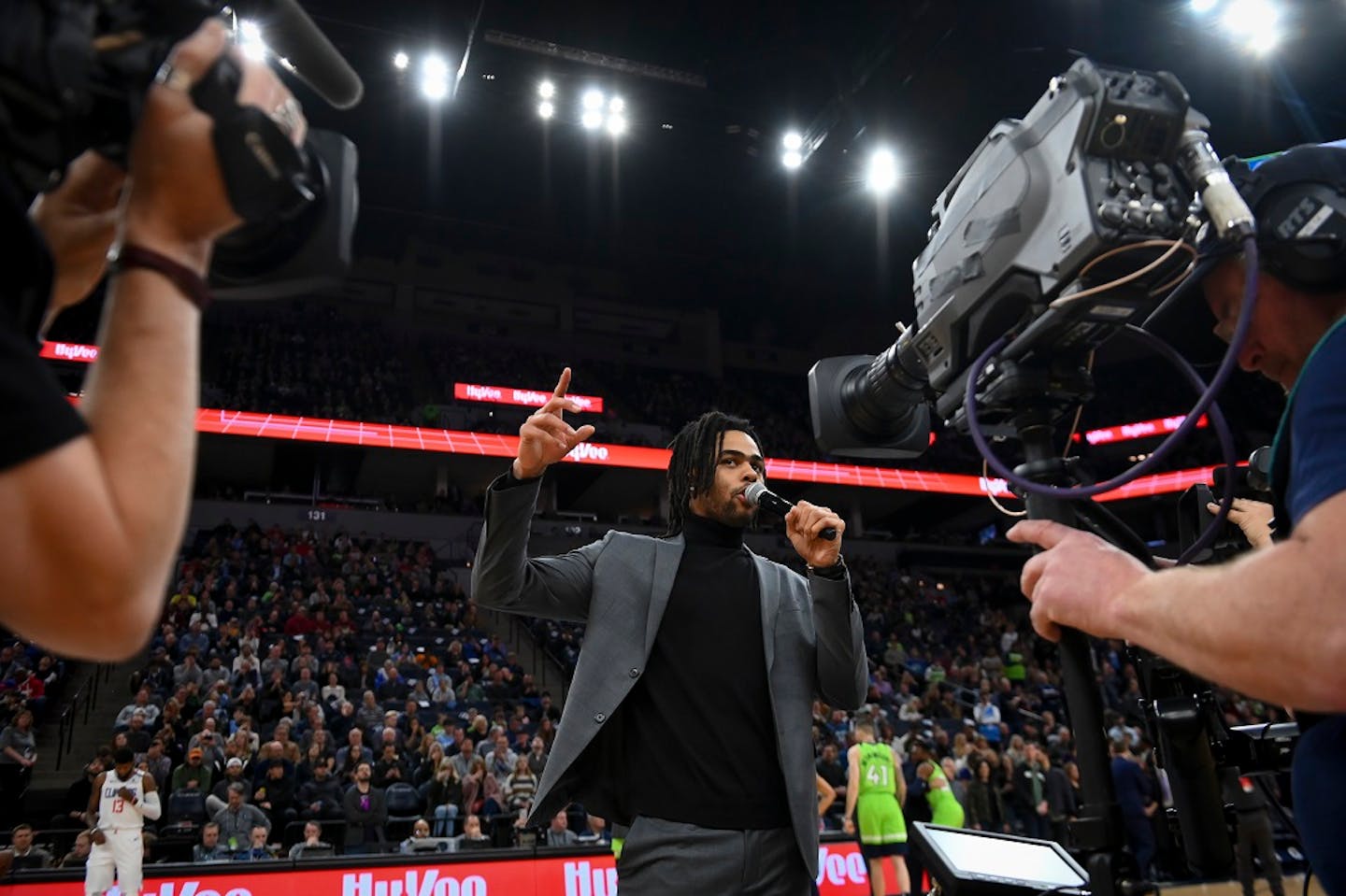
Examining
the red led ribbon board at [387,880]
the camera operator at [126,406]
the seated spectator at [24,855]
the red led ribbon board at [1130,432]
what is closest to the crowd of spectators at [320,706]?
the seated spectator at [24,855]

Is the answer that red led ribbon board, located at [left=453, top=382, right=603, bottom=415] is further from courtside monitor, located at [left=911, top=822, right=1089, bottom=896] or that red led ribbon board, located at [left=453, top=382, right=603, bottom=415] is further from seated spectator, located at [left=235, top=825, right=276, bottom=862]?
courtside monitor, located at [left=911, top=822, right=1089, bottom=896]

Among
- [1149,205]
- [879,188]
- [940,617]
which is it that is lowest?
[1149,205]

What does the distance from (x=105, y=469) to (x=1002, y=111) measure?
513 inches

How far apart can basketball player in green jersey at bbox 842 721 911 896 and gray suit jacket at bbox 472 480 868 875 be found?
5639 mm

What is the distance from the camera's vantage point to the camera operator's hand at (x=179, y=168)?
895mm

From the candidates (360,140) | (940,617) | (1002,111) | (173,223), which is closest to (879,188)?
(1002,111)

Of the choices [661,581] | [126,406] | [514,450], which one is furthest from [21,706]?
[126,406]

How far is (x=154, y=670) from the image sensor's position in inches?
430

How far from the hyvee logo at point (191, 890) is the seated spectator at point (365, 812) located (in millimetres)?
1941

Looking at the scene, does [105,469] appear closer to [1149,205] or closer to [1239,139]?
[1149,205]

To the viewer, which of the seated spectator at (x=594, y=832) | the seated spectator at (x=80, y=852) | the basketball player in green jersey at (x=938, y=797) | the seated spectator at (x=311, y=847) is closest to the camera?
the seated spectator at (x=80, y=852)

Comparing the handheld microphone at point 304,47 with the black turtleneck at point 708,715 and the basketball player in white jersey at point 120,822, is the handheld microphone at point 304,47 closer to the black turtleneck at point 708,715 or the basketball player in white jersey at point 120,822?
the black turtleneck at point 708,715

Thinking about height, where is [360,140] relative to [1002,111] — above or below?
above

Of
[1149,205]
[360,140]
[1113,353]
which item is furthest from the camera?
[1113,353]
